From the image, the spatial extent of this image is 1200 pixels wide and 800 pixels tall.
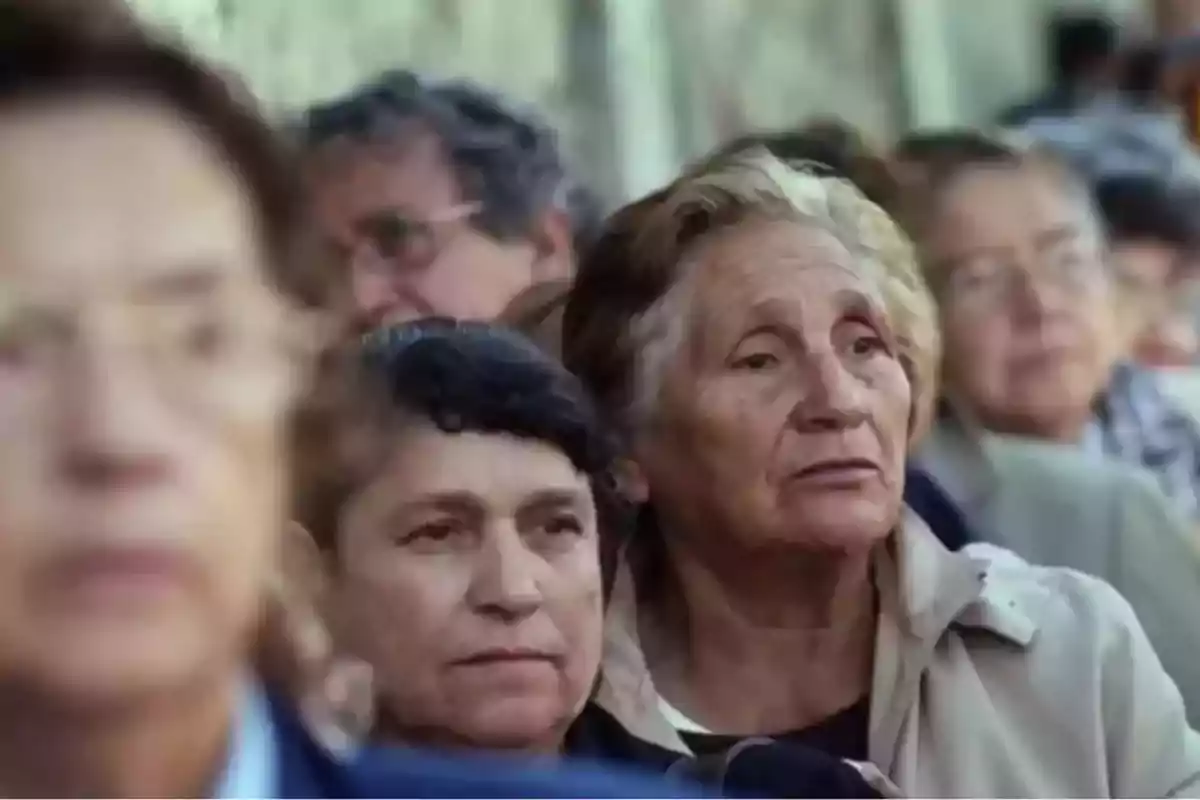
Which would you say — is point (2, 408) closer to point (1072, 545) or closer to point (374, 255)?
point (374, 255)

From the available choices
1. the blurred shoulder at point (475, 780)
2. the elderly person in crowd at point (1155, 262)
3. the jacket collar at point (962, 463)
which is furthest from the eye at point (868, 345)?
the elderly person in crowd at point (1155, 262)

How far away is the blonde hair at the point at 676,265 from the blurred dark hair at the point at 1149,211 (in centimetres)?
43

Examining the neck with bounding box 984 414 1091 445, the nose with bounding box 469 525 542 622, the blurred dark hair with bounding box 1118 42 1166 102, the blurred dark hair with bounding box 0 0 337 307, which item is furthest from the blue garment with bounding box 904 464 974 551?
the blurred dark hair with bounding box 1118 42 1166 102

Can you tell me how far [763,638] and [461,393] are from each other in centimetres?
19

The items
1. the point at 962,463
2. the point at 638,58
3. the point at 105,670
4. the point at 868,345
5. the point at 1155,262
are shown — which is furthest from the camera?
the point at 1155,262

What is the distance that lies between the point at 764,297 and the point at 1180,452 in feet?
1.38

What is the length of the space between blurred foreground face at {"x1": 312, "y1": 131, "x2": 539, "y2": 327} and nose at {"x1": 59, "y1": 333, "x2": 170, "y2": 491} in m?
0.23

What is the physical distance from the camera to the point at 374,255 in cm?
66

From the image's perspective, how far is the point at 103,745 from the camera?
389mm

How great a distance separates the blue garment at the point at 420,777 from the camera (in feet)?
1.47

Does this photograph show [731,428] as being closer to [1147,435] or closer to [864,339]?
[864,339]

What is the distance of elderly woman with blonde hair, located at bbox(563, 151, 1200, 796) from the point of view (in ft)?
2.01

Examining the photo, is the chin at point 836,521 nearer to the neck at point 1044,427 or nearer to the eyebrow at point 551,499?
the eyebrow at point 551,499

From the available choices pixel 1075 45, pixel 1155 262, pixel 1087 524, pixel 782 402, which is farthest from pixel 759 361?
pixel 1075 45
